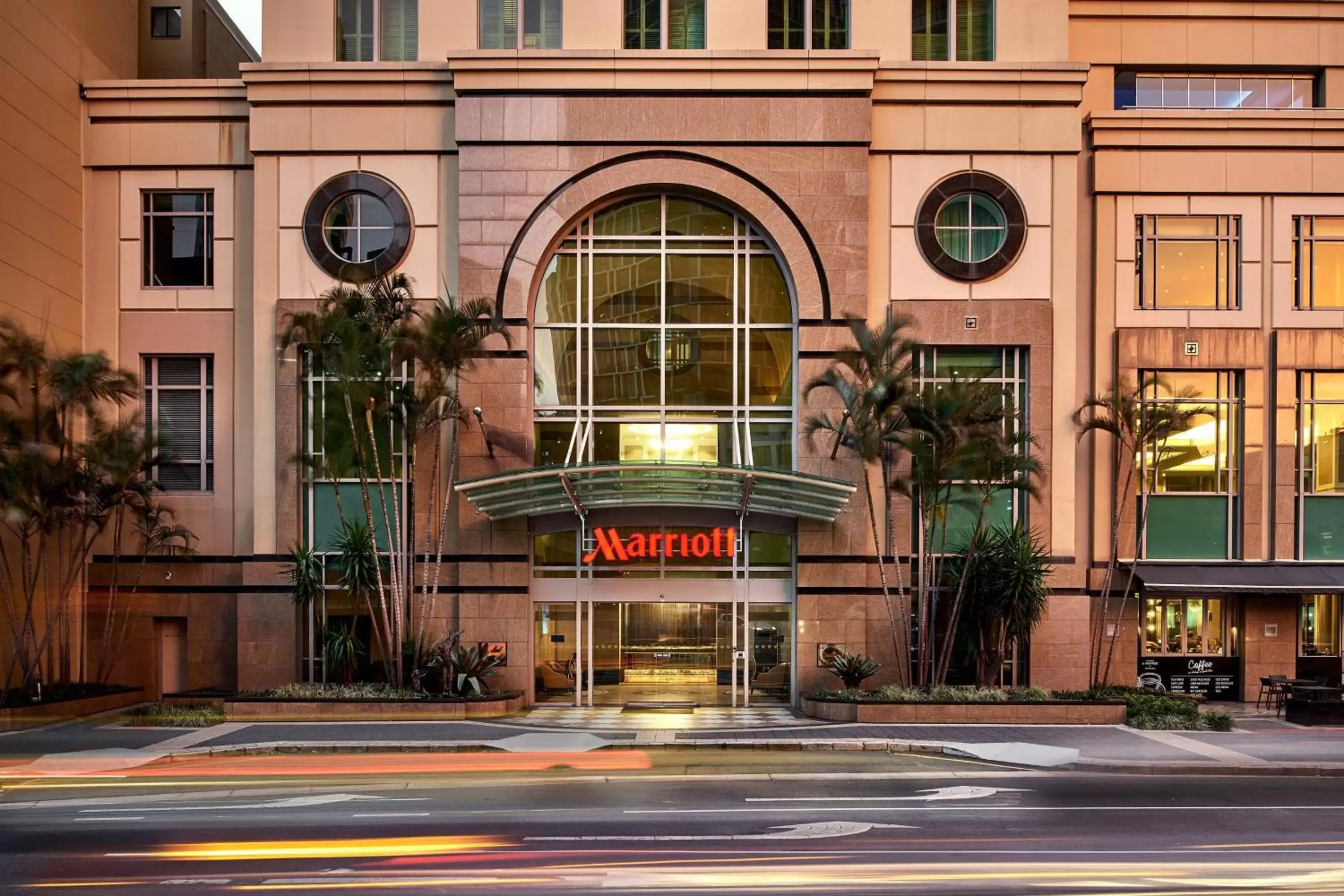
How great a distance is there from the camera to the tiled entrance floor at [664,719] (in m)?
22.4

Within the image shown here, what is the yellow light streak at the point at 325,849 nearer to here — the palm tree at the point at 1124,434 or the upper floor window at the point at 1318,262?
the palm tree at the point at 1124,434

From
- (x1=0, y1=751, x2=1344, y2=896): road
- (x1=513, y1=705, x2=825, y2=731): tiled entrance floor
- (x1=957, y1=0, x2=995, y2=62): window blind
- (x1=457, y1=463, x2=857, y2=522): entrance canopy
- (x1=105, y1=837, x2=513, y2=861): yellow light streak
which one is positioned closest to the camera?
(x1=0, y1=751, x2=1344, y2=896): road

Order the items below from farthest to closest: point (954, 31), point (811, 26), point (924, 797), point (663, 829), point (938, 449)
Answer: point (954, 31) < point (811, 26) < point (938, 449) < point (924, 797) < point (663, 829)

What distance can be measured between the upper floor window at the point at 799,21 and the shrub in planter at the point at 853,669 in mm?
15023

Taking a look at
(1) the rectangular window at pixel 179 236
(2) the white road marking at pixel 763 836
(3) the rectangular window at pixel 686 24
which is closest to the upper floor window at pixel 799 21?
(3) the rectangular window at pixel 686 24

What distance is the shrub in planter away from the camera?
79.1ft

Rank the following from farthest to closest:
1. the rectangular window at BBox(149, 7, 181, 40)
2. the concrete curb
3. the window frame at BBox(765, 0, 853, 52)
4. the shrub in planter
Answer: the rectangular window at BBox(149, 7, 181, 40)
the window frame at BBox(765, 0, 853, 52)
the shrub in planter
the concrete curb

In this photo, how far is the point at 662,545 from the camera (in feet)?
81.5

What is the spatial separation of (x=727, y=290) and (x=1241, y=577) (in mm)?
14372

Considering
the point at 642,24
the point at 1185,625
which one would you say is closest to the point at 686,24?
the point at 642,24

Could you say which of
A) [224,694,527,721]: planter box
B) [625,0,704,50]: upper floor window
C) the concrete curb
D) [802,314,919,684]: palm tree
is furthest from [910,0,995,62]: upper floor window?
[224,694,527,721]: planter box

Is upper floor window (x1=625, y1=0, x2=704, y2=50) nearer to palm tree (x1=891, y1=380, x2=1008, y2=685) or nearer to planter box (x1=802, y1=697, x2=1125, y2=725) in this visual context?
palm tree (x1=891, y1=380, x2=1008, y2=685)

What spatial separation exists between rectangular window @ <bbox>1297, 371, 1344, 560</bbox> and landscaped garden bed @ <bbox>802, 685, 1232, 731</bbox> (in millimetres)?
6799

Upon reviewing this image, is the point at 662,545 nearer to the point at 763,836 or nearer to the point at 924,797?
the point at 924,797
